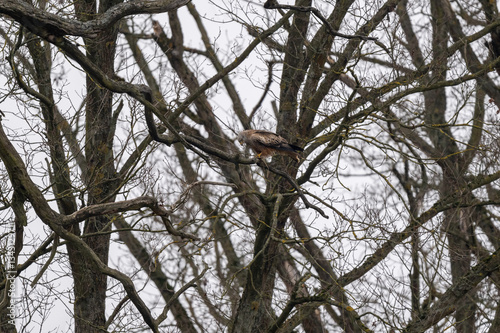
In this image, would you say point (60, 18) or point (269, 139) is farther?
point (269, 139)

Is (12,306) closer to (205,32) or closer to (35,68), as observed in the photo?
(35,68)

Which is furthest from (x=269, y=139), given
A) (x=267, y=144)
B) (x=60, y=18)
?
(x=60, y=18)

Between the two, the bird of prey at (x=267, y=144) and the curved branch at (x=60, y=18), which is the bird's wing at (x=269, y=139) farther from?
the curved branch at (x=60, y=18)

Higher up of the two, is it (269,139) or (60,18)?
(269,139)

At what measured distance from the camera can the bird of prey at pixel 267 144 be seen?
289 inches

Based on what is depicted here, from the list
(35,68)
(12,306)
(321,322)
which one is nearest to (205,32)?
(35,68)

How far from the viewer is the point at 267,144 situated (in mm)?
7500

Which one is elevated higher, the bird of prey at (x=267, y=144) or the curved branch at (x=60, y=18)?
the bird of prey at (x=267, y=144)

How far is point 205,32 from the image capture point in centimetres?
1377

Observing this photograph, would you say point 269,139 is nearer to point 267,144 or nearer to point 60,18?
point 267,144

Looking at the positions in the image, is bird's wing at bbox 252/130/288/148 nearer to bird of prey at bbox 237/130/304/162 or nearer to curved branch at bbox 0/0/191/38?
bird of prey at bbox 237/130/304/162

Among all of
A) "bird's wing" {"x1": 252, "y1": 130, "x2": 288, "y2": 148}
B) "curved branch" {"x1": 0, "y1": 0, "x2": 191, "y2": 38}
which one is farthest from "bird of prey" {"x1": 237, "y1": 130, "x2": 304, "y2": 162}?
"curved branch" {"x1": 0, "y1": 0, "x2": 191, "y2": 38}

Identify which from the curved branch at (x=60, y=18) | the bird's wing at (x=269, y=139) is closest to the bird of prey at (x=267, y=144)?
the bird's wing at (x=269, y=139)

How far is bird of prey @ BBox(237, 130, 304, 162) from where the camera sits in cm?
735
